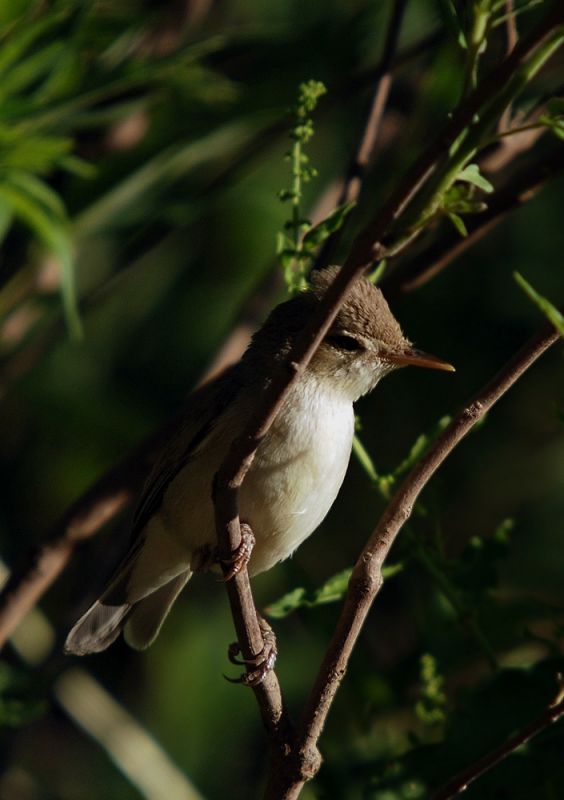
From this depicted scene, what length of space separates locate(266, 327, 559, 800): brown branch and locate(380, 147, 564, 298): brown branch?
1494 mm

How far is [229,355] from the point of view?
15.3 feet

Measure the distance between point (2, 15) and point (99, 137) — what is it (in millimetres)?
1516

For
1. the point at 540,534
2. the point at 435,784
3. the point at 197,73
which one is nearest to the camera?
the point at 435,784

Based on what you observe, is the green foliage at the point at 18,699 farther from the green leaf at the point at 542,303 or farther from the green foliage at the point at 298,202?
the green leaf at the point at 542,303

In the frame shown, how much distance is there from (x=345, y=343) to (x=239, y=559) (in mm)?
1085

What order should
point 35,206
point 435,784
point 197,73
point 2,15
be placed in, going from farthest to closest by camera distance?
point 197,73 < point 2,15 < point 35,206 < point 435,784

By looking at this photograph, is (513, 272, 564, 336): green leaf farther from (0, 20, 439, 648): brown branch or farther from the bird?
(0, 20, 439, 648): brown branch

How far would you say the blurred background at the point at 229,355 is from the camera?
3.86 meters

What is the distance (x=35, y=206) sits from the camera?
3982mm

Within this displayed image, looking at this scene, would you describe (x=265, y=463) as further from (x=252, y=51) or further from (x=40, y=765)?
(x=40, y=765)

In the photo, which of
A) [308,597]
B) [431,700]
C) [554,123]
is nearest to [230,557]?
[308,597]

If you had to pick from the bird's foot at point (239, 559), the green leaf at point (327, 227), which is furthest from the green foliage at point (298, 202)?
the bird's foot at point (239, 559)

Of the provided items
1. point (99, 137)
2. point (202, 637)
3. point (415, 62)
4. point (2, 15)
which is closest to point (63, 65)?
point (2, 15)

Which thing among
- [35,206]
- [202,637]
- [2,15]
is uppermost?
[2,15]
